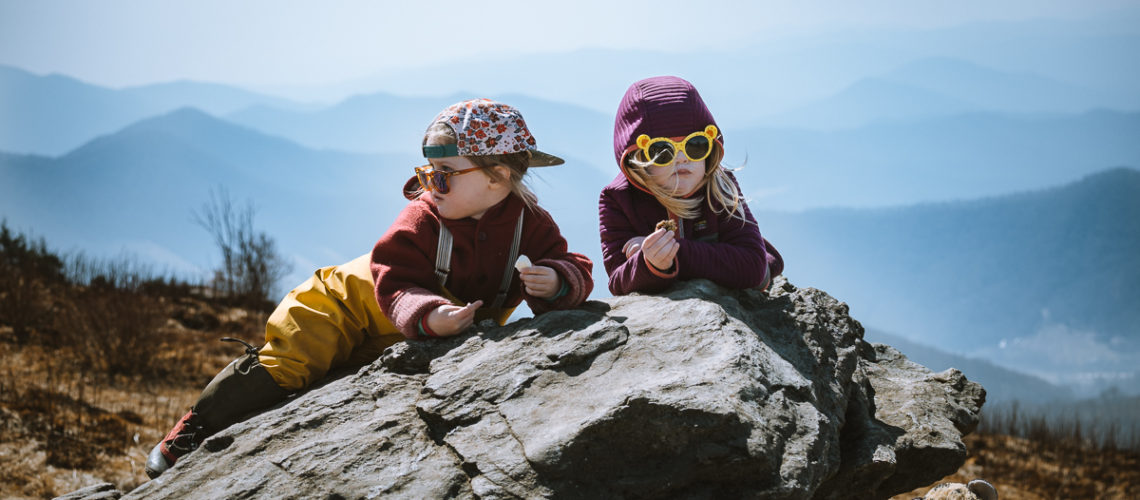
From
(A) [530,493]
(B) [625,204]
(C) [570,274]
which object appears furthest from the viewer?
(B) [625,204]

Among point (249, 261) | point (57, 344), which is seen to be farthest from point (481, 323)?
point (249, 261)

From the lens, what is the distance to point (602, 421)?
2.42 meters

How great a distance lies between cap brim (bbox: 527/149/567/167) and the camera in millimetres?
3394

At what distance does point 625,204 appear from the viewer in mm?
3508

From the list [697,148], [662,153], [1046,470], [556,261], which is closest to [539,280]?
[556,261]

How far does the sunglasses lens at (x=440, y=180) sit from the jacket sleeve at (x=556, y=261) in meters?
0.38

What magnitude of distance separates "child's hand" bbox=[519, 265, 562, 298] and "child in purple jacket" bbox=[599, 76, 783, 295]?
38 centimetres

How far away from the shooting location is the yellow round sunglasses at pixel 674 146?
3268 mm

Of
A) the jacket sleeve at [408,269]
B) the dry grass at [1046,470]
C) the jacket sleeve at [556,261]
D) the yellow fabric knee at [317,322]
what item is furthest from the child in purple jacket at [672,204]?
the dry grass at [1046,470]

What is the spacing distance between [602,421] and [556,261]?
2.92 feet

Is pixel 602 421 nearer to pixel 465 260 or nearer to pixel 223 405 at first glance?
pixel 465 260

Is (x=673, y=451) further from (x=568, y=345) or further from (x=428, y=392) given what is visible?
(x=428, y=392)

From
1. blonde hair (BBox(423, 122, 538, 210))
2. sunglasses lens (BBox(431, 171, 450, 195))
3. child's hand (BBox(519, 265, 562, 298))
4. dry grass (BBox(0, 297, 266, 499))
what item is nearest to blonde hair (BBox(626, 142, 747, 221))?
blonde hair (BBox(423, 122, 538, 210))

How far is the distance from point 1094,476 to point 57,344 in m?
11.4
